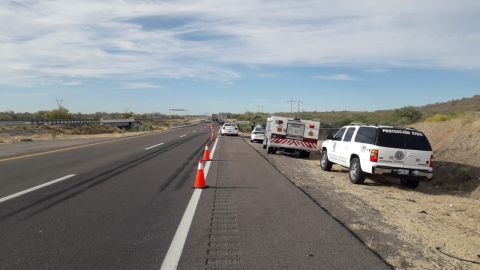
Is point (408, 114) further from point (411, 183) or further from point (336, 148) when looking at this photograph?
point (411, 183)

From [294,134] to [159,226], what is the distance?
1790 centimetres

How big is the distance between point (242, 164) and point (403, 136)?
6.78 m

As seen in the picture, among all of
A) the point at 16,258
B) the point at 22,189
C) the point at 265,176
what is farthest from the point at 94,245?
the point at 265,176

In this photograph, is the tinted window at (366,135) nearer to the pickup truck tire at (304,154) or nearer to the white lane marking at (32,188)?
the white lane marking at (32,188)

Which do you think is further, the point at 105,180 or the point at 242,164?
the point at 242,164

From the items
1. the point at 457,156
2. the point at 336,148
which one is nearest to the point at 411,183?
the point at 336,148

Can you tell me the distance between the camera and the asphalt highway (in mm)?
5668

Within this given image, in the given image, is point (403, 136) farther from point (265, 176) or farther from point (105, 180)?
point (105, 180)

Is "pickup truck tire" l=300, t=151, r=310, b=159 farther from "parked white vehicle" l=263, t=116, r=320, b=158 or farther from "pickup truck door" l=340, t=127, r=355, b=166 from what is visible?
"pickup truck door" l=340, t=127, r=355, b=166

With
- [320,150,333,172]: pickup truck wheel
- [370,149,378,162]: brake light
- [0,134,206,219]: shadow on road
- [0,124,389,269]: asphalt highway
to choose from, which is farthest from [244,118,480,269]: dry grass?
[0,134,206,219]: shadow on road

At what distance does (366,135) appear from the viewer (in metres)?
14.3

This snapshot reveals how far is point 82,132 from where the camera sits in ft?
201

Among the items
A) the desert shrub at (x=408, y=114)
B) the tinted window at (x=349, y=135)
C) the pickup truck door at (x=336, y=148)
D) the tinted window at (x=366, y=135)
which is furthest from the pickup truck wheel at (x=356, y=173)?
the desert shrub at (x=408, y=114)

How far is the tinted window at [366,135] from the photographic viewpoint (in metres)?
13.7
